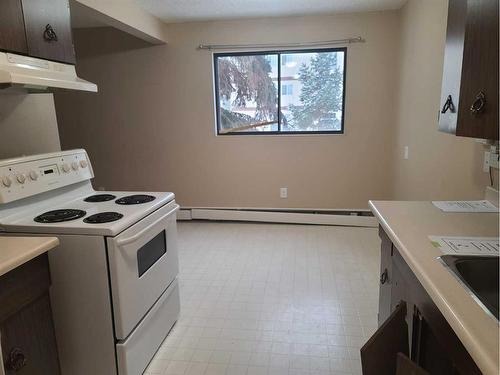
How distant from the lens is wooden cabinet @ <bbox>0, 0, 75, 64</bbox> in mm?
1525

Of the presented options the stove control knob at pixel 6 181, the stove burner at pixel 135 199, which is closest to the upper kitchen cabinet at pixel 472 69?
the stove burner at pixel 135 199

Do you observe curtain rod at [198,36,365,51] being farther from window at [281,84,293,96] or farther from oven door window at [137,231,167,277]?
oven door window at [137,231,167,277]

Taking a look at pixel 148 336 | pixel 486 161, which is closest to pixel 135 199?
pixel 148 336

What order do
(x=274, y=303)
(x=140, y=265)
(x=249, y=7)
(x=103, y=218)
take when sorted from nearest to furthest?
(x=103, y=218), (x=140, y=265), (x=274, y=303), (x=249, y=7)

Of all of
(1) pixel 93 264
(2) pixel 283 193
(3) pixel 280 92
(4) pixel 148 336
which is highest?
(3) pixel 280 92

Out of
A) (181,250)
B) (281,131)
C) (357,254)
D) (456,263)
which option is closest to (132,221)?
(456,263)

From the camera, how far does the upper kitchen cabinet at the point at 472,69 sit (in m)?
1.18

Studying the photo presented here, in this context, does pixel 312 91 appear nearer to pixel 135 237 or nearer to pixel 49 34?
pixel 49 34

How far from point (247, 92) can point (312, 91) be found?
0.77 meters

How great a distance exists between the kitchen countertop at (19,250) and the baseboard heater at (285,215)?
10.3 feet

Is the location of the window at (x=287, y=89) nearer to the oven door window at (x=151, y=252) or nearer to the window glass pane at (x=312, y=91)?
the window glass pane at (x=312, y=91)

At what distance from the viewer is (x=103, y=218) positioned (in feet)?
5.42

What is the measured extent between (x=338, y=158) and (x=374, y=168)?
16.8 inches

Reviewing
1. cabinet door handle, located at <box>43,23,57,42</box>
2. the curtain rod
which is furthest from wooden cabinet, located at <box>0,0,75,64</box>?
the curtain rod
